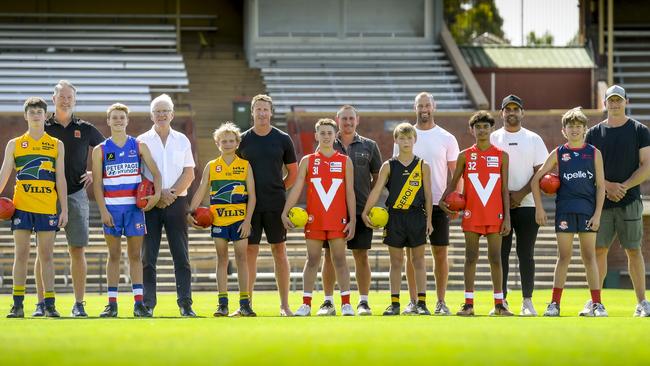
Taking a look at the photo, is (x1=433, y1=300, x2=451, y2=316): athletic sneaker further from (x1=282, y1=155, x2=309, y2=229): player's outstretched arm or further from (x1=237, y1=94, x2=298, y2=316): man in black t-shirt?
(x1=282, y1=155, x2=309, y2=229): player's outstretched arm

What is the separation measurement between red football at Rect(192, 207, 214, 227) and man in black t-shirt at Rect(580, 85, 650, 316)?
384cm

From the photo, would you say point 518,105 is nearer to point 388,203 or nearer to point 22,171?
point 388,203

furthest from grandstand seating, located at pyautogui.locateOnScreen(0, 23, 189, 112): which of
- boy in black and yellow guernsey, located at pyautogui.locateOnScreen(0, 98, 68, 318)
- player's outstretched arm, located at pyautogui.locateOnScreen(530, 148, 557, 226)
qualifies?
player's outstretched arm, located at pyautogui.locateOnScreen(530, 148, 557, 226)

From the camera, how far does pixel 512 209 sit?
13.9m

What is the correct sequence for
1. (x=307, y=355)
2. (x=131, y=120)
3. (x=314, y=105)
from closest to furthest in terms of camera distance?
1. (x=307, y=355)
2. (x=131, y=120)
3. (x=314, y=105)

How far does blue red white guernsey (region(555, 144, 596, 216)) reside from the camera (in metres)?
13.3

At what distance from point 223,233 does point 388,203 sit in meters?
1.68

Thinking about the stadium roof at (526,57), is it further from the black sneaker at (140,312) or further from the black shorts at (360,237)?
the black sneaker at (140,312)

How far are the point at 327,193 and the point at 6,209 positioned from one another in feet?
10.1

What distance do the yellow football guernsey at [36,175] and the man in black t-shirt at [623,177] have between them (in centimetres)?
535

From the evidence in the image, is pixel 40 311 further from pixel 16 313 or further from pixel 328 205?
pixel 328 205

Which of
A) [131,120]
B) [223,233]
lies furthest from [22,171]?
[131,120]

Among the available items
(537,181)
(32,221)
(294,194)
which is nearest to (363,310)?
(294,194)

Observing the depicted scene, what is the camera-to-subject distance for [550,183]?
13320 mm
